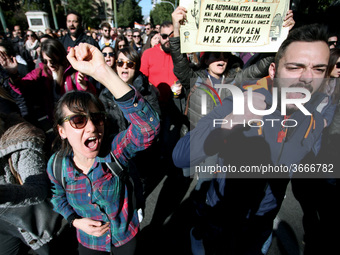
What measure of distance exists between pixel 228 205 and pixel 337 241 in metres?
1.91

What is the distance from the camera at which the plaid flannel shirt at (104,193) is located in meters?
1.42

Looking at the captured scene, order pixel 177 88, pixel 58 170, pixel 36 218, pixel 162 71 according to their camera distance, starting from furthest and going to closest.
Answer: pixel 162 71 → pixel 177 88 → pixel 36 218 → pixel 58 170

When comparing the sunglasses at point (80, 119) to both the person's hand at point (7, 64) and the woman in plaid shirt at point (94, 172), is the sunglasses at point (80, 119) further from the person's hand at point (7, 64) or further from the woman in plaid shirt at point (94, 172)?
the person's hand at point (7, 64)

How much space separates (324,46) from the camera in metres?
1.49

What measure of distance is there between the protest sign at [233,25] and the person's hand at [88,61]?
958 mm

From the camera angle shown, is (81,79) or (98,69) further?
(81,79)

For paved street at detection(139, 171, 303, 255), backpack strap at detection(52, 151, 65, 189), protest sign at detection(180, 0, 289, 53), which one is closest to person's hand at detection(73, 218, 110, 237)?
backpack strap at detection(52, 151, 65, 189)

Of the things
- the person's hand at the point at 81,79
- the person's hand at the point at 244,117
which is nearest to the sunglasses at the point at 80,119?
the person's hand at the point at 244,117

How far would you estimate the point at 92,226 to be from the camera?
5.15ft

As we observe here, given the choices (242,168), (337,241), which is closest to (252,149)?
(242,168)

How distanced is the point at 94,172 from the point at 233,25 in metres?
1.69

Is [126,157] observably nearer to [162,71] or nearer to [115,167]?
[115,167]

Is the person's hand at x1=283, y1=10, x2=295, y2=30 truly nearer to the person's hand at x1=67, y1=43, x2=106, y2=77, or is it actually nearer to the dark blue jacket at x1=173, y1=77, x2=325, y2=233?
the dark blue jacket at x1=173, y1=77, x2=325, y2=233

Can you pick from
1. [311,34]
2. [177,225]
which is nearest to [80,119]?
[311,34]
